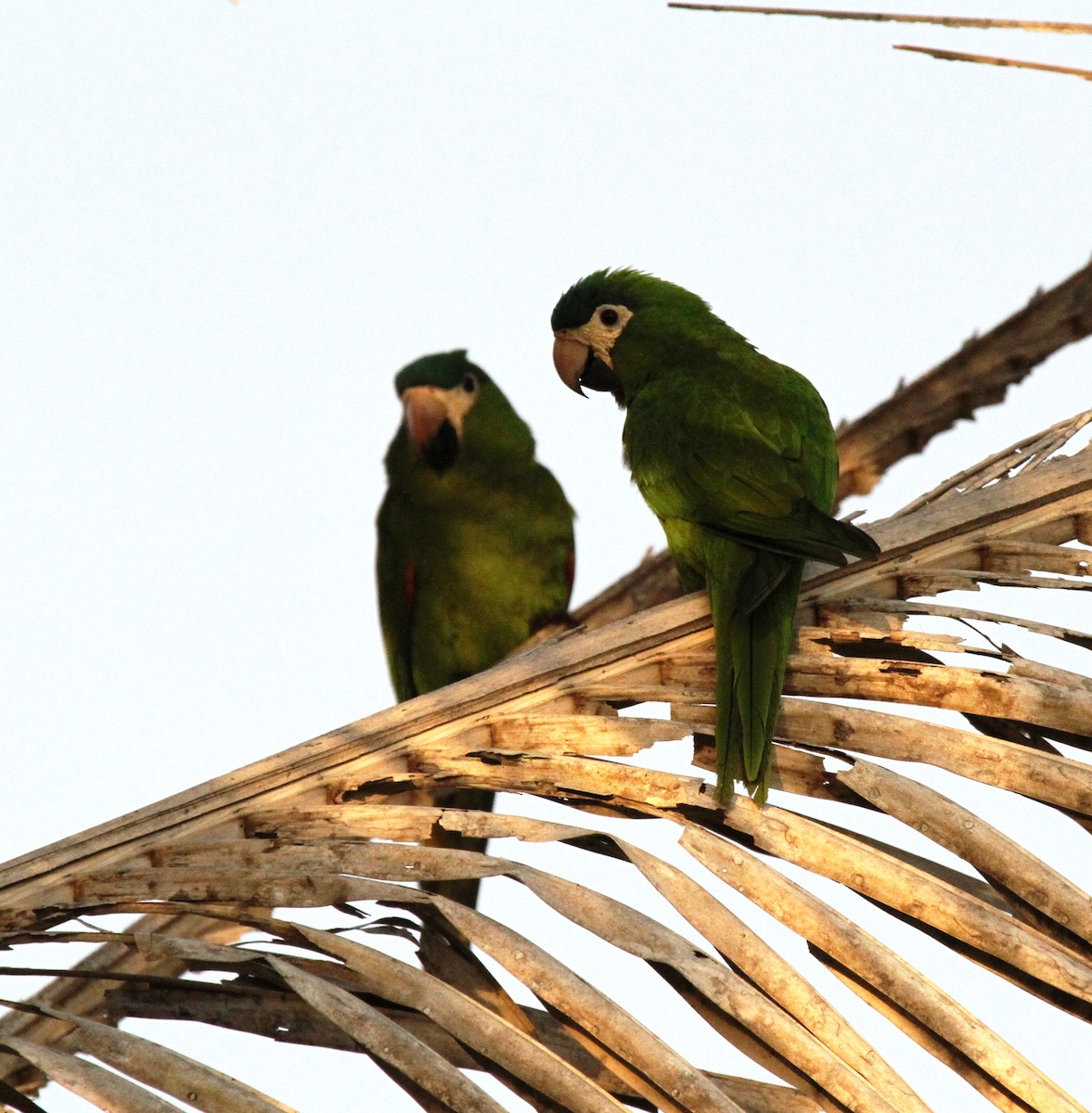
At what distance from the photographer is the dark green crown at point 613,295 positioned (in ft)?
11.6

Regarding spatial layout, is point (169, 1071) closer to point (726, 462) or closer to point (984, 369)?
point (726, 462)

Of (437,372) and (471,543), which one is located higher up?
(437,372)

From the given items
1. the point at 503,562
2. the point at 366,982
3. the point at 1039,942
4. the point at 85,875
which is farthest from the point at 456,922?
the point at 503,562

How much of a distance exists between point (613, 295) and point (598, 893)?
230 cm

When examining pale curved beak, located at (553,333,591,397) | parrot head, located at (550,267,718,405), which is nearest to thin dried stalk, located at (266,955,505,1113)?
parrot head, located at (550,267,718,405)

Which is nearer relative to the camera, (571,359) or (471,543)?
(571,359)

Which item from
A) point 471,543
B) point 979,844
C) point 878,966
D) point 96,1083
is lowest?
point 96,1083

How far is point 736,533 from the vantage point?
2.43m

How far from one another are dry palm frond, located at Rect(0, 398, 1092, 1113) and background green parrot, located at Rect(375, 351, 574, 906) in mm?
2236

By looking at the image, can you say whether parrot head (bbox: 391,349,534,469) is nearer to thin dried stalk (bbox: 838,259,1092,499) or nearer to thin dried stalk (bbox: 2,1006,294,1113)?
thin dried stalk (bbox: 838,259,1092,499)

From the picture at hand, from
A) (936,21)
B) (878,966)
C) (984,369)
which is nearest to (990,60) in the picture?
(936,21)

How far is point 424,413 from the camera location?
13.9ft

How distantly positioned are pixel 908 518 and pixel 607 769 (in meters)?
0.67

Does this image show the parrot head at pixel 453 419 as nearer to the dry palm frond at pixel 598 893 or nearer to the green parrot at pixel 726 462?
the green parrot at pixel 726 462
